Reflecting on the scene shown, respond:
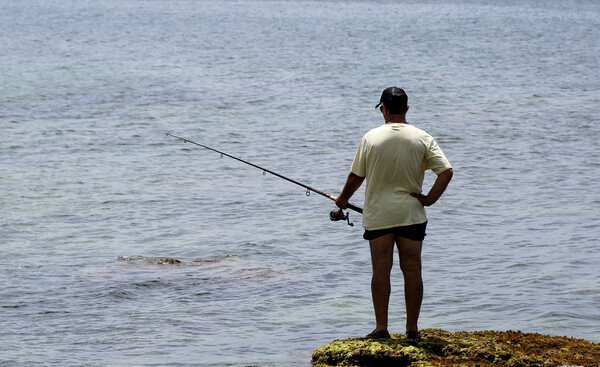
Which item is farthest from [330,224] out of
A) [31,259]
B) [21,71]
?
[21,71]

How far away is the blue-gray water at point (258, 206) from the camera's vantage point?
24.0 feet

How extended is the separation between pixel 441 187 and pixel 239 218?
20.2ft

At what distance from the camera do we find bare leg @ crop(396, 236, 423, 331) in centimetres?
539

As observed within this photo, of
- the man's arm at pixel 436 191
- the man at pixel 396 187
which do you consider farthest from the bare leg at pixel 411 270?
the man's arm at pixel 436 191

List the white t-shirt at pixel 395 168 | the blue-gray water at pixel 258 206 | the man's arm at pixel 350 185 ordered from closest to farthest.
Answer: the white t-shirt at pixel 395 168
the man's arm at pixel 350 185
the blue-gray water at pixel 258 206

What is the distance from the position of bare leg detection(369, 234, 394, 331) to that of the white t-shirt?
0.32 feet

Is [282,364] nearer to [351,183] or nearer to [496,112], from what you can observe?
[351,183]

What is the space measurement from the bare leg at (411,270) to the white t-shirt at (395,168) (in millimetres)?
132

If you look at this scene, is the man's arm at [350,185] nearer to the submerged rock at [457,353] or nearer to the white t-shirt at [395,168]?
the white t-shirt at [395,168]

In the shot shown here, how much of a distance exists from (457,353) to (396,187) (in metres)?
1.01

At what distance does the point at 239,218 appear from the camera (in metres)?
11.3

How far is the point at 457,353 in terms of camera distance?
5.32 metres

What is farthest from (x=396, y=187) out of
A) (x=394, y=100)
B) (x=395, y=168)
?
(x=394, y=100)

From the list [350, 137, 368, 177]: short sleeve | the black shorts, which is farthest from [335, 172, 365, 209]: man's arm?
the black shorts
